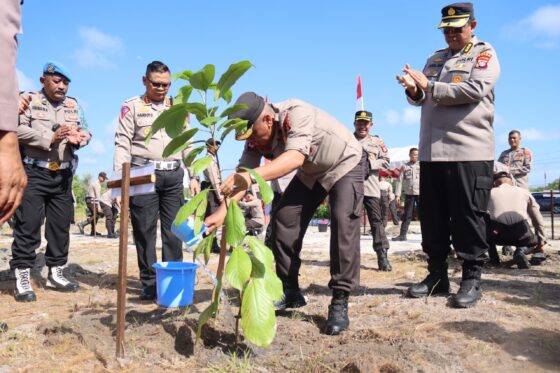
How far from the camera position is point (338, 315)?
115 inches

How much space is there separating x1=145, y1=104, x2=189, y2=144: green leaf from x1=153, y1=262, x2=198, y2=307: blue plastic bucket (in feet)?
4.30

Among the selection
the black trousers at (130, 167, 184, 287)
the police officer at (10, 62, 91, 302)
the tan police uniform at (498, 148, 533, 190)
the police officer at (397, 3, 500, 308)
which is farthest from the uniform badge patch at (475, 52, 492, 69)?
the tan police uniform at (498, 148, 533, 190)

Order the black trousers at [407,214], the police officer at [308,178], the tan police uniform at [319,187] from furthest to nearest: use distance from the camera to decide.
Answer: the black trousers at [407,214] → the tan police uniform at [319,187] → the police officer at [308,178]

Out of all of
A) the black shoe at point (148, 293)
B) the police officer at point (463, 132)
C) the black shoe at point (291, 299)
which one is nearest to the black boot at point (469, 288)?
the police officer at point (463, 132)

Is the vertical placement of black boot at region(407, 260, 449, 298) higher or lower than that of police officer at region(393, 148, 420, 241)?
lower

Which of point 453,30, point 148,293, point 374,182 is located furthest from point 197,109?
point 374,182

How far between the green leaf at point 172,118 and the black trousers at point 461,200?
6.78ft

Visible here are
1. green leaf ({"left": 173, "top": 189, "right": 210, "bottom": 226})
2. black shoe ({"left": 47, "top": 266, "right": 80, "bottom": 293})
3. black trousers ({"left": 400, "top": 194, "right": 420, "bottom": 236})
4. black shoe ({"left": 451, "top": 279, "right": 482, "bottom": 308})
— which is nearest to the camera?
green leaf ({"left": 173, "top": 189, "right": 210, "bottom": 226})

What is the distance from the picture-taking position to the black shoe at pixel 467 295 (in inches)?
128

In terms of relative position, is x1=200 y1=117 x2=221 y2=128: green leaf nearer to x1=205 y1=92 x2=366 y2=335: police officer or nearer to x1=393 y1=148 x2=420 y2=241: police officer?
x1=205 y1=92 x2=366 y2=335: police officer

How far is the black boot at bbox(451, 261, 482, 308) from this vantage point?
3.27m

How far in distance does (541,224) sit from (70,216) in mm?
5220

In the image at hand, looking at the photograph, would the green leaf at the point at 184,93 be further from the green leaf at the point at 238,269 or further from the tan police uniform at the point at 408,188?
the tan police uniform at the point at 408,188

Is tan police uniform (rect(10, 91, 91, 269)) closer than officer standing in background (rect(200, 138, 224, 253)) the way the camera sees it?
No
